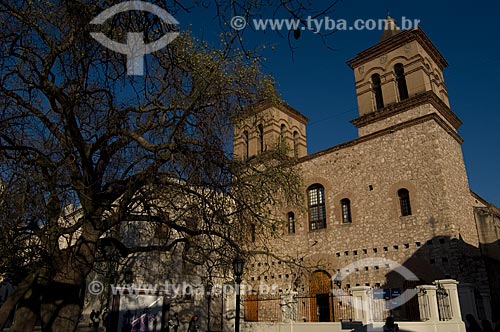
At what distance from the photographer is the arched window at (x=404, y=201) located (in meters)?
15.6

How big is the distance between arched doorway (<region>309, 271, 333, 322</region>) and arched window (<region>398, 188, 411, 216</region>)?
176 inches

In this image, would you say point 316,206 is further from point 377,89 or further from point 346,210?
point 377,89

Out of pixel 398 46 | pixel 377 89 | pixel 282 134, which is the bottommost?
pixel 282 134

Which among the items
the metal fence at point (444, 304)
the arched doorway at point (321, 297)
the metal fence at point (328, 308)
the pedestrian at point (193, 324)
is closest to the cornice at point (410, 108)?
the arched doorway at point (321, 297)

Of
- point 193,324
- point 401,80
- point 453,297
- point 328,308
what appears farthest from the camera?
point 401,80

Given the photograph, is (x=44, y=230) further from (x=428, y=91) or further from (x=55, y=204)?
(x=428, y=91)

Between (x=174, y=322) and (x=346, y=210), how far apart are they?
9.37m

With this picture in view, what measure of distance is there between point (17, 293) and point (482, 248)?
1620 cm

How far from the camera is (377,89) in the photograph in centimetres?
1956

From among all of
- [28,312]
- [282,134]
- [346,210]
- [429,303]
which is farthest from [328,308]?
[28,312]

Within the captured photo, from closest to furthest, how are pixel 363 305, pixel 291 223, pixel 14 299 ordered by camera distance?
pixel 14 299, pixel 363 305, pixel 291 223

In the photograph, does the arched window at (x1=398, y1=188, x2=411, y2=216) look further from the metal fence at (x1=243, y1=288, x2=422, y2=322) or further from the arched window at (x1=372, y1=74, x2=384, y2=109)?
the arched window at (x1=372, y1=74, x2=384, y2=109)

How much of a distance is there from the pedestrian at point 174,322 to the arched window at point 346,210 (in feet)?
28.5

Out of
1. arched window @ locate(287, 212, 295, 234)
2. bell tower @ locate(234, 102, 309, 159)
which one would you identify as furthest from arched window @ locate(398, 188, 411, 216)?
bell tower @ locate(234, 102, 309, 159)
